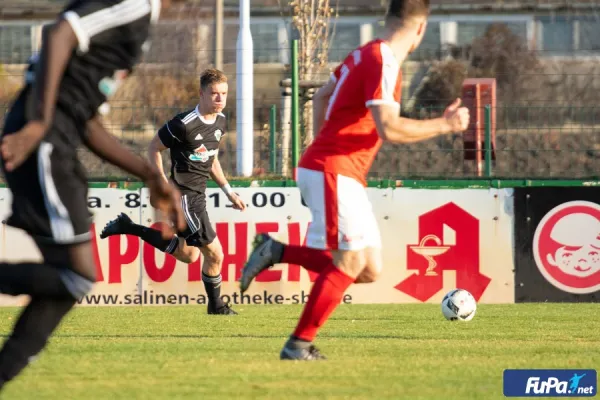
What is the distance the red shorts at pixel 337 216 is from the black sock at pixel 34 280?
6.34 ft

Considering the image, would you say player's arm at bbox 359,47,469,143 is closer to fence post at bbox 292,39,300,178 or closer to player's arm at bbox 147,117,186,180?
player's arm at bbox 147,117,186,180

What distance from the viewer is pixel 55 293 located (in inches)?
216

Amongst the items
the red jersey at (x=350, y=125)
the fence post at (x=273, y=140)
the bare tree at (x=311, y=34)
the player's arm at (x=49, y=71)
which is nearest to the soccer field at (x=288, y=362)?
the red jersey at (x=350, y=125)

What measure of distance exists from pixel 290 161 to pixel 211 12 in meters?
24.0

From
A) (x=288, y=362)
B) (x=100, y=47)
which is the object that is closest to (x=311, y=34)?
(x=288, y=362)

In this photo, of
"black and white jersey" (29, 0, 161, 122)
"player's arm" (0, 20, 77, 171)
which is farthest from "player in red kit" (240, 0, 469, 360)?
"player's arm" (0, 20, 77, 171)

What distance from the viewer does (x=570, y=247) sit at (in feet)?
42.8

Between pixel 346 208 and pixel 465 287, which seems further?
pixel 465 287

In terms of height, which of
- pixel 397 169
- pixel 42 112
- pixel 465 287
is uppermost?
pixel 42 112

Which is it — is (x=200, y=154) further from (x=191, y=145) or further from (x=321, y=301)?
(x=321, y=301)

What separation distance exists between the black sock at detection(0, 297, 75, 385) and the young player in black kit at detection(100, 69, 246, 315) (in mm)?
5798

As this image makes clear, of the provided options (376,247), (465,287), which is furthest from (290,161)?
(376,247)

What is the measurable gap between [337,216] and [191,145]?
4711 millimetres

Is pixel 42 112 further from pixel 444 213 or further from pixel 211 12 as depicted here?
pixel 211 12
